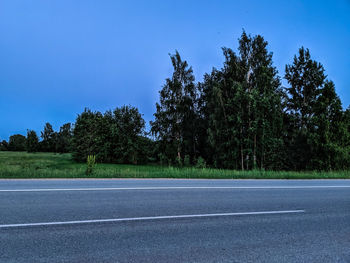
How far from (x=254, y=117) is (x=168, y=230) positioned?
2534 centimetres

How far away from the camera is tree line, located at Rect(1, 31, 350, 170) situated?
86.6 feet

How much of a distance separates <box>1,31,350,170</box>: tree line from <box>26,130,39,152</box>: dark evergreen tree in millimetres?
68139

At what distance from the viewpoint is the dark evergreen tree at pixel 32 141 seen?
80812 millimetres

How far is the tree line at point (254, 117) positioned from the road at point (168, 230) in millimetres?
21523

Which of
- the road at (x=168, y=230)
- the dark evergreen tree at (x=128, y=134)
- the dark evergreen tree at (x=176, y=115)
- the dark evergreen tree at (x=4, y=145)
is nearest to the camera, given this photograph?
the road at (x=168, y=230)

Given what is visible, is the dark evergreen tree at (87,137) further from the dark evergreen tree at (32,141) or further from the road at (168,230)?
the dark evergreen tree at (32,141)

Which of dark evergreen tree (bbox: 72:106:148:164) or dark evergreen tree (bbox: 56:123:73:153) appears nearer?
dark evergreen tree (bbox: 72:106:148:164)

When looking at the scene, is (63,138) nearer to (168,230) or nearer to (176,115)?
(176,115)

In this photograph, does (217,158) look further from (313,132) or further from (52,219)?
(52,219)

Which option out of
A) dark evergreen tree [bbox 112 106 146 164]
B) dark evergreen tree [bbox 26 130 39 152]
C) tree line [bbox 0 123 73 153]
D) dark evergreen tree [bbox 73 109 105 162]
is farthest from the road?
dark evergreen tree [bbox 26 130 39 152]

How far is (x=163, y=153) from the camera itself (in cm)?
3353

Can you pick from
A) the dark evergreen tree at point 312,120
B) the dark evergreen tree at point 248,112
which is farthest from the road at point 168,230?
the dark evergreen tree at point 312,120

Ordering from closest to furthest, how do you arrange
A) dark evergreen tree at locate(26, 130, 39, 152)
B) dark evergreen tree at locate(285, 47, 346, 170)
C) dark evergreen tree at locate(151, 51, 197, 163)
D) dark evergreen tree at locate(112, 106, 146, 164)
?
dark evergreen tree at locate(285, 47, 346, 170)
dark evergreen tree at locate(151, 51, 197, 163)
dark evergreen tree at locate(112, 106, 146, 164)
dark evergreen tree at locate(26, 130, 39, 152)

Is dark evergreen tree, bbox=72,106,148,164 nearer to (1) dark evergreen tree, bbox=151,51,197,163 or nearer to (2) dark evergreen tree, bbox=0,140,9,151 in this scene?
(1) dark evergreen tree, bbox=151,51,197,163
